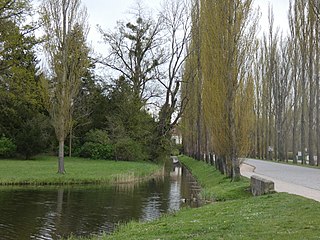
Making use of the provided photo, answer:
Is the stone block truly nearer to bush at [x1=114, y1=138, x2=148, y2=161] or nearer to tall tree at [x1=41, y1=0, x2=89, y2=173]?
tall tree at [x1=41, y1=0, x2=89, y2=173]

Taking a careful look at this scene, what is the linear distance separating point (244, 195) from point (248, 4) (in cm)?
875

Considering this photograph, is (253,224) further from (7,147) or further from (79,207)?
(7,147)

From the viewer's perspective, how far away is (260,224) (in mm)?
8508

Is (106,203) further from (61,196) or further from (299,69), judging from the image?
(299,69)

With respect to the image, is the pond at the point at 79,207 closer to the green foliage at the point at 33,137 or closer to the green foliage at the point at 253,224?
the green foliage at the point at 253,224

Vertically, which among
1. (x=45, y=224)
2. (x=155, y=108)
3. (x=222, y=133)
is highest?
(x=155, y=108)

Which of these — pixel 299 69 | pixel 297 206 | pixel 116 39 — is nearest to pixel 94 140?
pixel 116 39

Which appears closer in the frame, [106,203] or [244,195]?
[244,195]

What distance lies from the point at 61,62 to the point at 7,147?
14080 millimetres

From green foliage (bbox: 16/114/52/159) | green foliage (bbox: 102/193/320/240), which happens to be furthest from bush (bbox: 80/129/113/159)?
green foliage (bbox: 102/193/320/240)

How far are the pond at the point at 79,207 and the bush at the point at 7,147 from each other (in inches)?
620

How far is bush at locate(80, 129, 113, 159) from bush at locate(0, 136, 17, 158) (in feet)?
22.4

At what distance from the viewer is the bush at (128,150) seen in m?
39.3

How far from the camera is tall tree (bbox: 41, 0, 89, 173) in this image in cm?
2445
